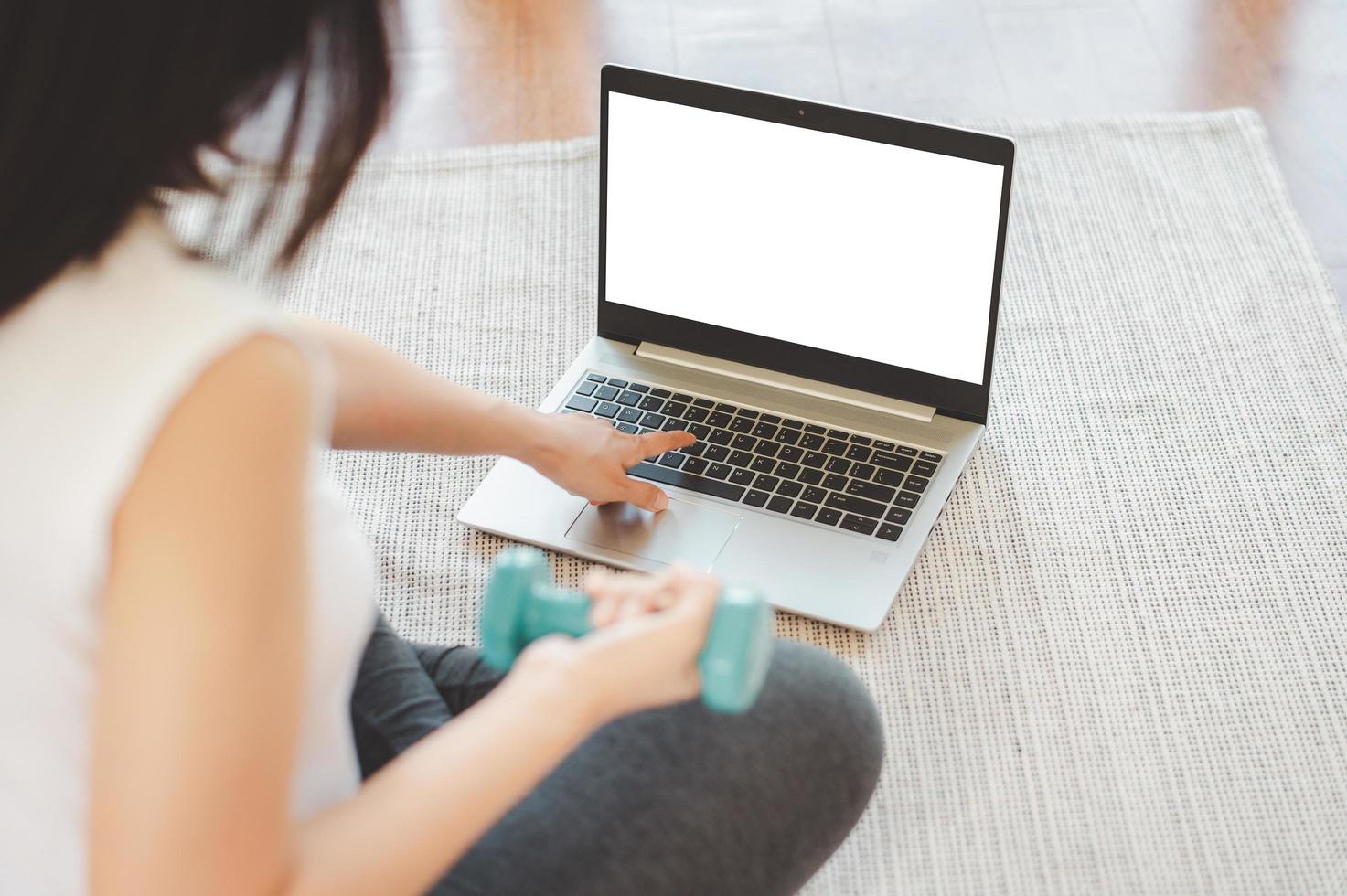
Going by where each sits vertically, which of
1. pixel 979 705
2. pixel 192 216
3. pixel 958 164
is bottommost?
pixel 192 216

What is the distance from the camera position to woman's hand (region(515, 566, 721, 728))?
0.65 metres

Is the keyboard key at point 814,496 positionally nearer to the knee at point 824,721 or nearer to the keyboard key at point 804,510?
the keyboard key at point 804,510

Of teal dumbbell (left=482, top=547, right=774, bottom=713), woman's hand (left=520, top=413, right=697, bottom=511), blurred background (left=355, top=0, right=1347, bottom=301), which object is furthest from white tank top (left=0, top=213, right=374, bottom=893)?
blurred background (left=355, top=0, right=1347, bottom=301)

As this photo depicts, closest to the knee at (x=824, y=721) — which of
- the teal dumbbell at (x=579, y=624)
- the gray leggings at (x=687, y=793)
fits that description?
the gray leggings at (x=687, y=793)

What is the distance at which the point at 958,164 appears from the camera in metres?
1.09

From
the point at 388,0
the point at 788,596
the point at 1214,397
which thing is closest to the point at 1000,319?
the point at 1214,397

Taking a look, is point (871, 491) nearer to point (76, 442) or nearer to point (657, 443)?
point (657, 443)

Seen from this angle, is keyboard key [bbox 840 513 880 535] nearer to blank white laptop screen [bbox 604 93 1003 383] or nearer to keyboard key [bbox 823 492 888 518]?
keyboard key [bbox 823 492 888 518]

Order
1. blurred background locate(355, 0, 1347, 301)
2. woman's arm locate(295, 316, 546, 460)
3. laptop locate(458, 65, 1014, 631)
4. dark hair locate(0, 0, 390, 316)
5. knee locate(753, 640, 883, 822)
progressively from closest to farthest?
dark hair locate(0, 0, 390, 316) → knee locate(753, 640, 883, 822) → woman's arm locate(295, 316, 546, 460) → laptop locate(458, 65, 1014, 631) → blurred background locate(355, 0, 1347, 301)

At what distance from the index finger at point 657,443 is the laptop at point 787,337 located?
3 cm

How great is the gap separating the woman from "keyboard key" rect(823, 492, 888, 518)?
0.46 meters

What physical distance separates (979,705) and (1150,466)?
0.31 m

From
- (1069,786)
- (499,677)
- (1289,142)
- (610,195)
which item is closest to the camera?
(499,677)

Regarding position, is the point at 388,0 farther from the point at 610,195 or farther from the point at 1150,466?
the point at 1150,466
